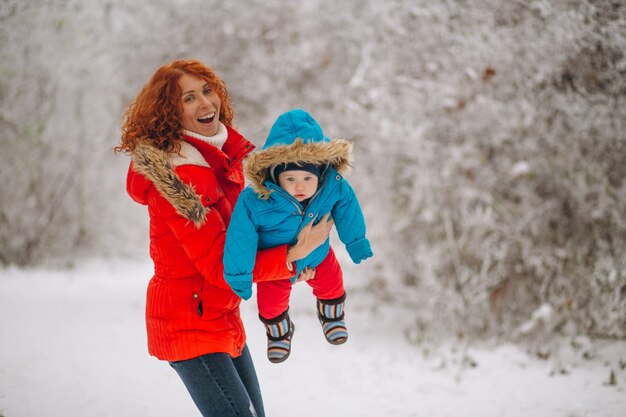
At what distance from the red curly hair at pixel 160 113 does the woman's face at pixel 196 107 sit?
2cm

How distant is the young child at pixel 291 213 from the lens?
2223 millimetres

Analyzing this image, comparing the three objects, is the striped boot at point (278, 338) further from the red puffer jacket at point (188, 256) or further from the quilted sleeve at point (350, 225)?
the quilted sleeve at point (350, 225)

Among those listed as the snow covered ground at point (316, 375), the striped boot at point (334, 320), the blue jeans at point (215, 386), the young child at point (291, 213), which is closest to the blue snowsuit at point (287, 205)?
the young child at point (291, 213)

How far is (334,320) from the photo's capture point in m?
2.64

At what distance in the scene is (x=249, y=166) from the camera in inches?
92.7

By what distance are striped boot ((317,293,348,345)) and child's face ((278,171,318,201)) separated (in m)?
0.57

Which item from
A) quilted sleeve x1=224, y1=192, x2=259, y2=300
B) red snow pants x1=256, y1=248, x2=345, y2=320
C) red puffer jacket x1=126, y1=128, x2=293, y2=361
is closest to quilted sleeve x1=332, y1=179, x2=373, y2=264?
red snow pants x1=256, y1=248, x2=345, y2=320

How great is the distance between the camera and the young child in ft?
7.29

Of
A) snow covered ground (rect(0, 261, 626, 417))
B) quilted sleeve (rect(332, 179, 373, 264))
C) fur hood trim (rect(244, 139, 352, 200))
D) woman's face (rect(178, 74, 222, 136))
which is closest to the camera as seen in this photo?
fur hood trim (rect(244, 139, 352, 200))

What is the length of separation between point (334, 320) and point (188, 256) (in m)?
0.83

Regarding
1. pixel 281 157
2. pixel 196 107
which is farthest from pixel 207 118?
pixel 281 157

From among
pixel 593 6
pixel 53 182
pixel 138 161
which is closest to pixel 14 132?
pixel 53 182

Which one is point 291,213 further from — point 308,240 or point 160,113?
point 160,113

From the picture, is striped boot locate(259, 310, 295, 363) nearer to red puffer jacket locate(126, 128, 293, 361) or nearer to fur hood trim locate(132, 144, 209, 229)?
red puffer jacket locate(126, 128, 293, 361)
